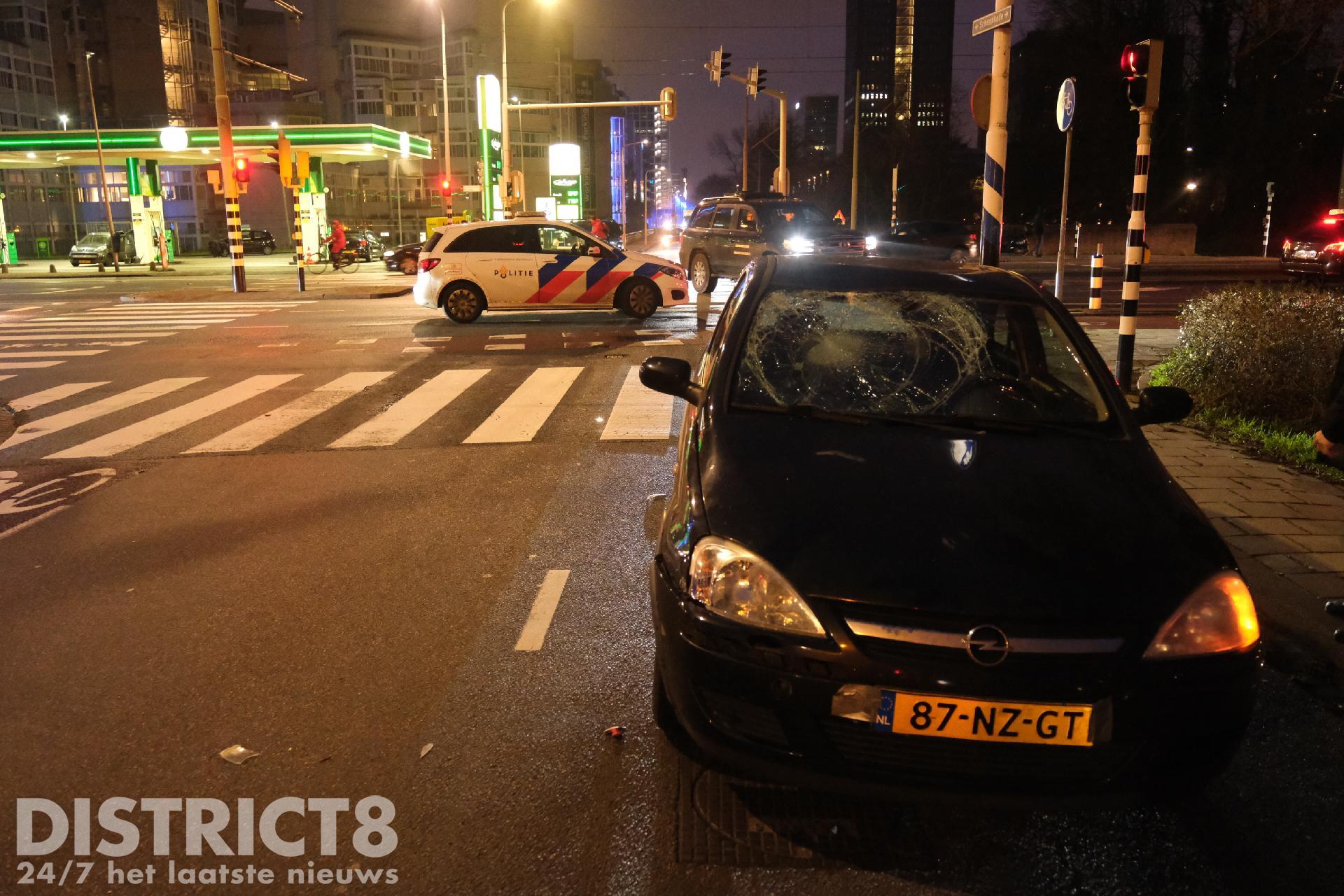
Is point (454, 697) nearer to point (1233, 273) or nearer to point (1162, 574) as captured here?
point (1162, 574)

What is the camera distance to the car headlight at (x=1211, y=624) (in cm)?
277

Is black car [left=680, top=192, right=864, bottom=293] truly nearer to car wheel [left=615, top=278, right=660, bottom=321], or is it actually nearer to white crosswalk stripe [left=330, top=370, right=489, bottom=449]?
car wheel [left=615, top=278, right=660, bottom=321]

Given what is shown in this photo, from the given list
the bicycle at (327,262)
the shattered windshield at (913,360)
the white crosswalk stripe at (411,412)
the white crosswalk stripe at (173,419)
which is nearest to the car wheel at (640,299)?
the white crosswalk stripe at (411,412)

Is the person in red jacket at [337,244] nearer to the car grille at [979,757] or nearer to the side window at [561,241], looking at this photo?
the side window at [561,241]

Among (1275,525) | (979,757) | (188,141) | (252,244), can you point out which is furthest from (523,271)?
(252,244)

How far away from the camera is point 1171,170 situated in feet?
166

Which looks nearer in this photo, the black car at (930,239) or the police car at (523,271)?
the police car at (523,271)

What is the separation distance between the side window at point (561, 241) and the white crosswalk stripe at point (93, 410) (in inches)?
254

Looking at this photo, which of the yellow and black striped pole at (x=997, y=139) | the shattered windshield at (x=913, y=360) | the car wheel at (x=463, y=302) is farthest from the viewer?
the car wheel at (x=463, y=302)

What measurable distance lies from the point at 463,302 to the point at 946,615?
15001mm

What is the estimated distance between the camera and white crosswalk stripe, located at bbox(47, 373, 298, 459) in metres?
8.43

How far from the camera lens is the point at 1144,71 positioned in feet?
30.0

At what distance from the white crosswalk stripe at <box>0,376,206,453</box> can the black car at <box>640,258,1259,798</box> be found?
7846 millimetres

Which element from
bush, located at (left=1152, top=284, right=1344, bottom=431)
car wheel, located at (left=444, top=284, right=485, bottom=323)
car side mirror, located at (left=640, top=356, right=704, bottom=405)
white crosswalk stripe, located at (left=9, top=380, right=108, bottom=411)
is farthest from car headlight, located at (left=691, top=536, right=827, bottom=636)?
car wheel, located at (left=444, top=284, right=485, bottom=323)
